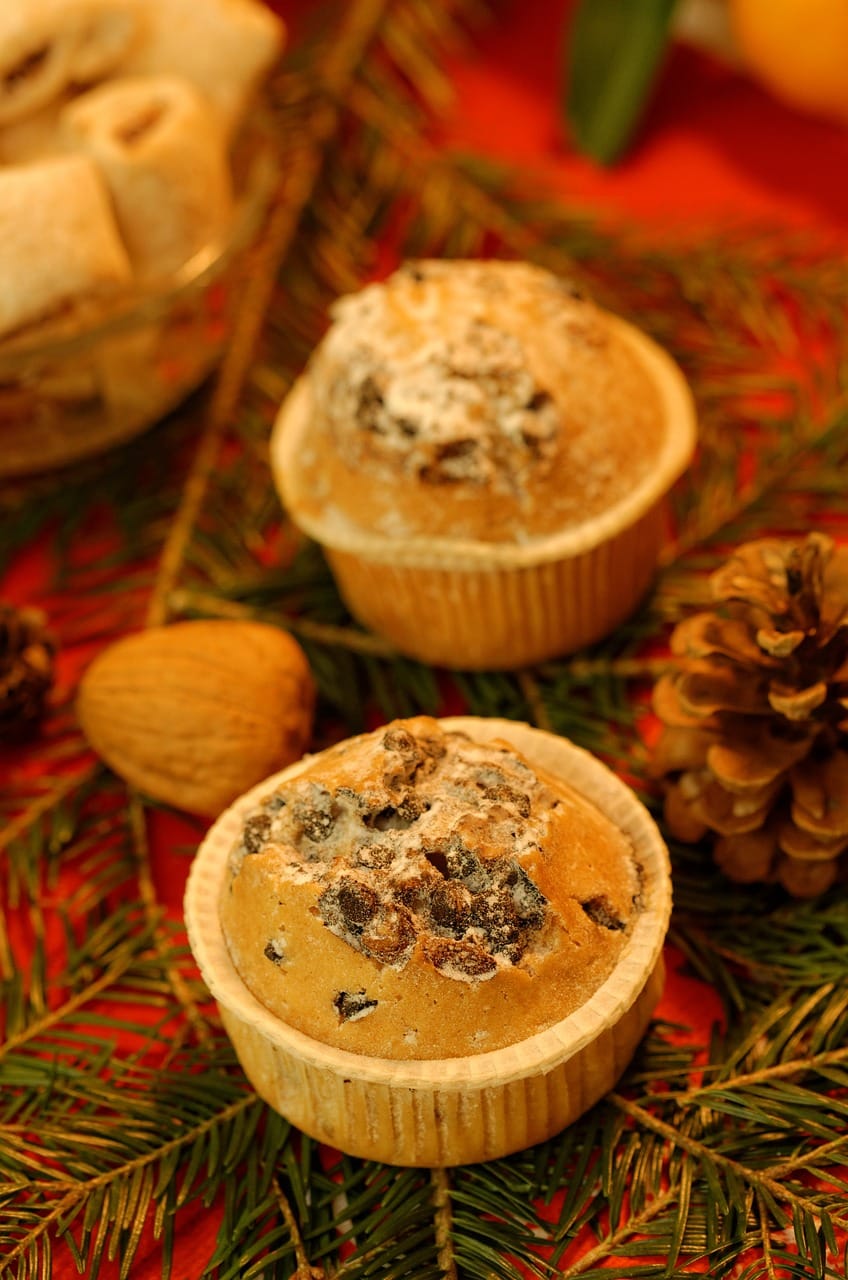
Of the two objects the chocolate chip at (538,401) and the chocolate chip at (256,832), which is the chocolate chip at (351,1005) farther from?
the chocolate chip at (538,401)

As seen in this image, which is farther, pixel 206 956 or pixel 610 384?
pixel 610 384

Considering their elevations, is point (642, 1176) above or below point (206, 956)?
below

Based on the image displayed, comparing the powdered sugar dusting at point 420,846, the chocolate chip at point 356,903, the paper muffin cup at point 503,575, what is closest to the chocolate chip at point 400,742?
the powdered sugar dusting at point 420,846

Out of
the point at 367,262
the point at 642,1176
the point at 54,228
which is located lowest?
the point at 642,1176

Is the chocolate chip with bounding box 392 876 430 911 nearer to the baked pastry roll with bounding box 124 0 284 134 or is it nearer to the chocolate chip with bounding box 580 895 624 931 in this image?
the chocolate chip with bounding box 580 895 624 931

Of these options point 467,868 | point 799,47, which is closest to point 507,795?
point 467,868

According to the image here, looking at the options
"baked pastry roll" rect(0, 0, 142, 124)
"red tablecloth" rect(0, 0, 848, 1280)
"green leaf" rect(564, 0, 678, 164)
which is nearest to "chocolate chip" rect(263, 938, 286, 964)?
"baked pastry roll" rect(0, 0, 142, 124)

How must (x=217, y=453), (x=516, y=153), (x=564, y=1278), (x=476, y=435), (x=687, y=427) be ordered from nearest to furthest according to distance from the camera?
(x=564, y=1278) → (x=476, y=435) → (x=687, y=427) → (x=217, y=453) → (x=516, y=153)

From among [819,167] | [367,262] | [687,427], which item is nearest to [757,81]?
[819,167]

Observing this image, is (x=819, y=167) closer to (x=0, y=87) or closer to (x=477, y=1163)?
(x=0, y=87)
